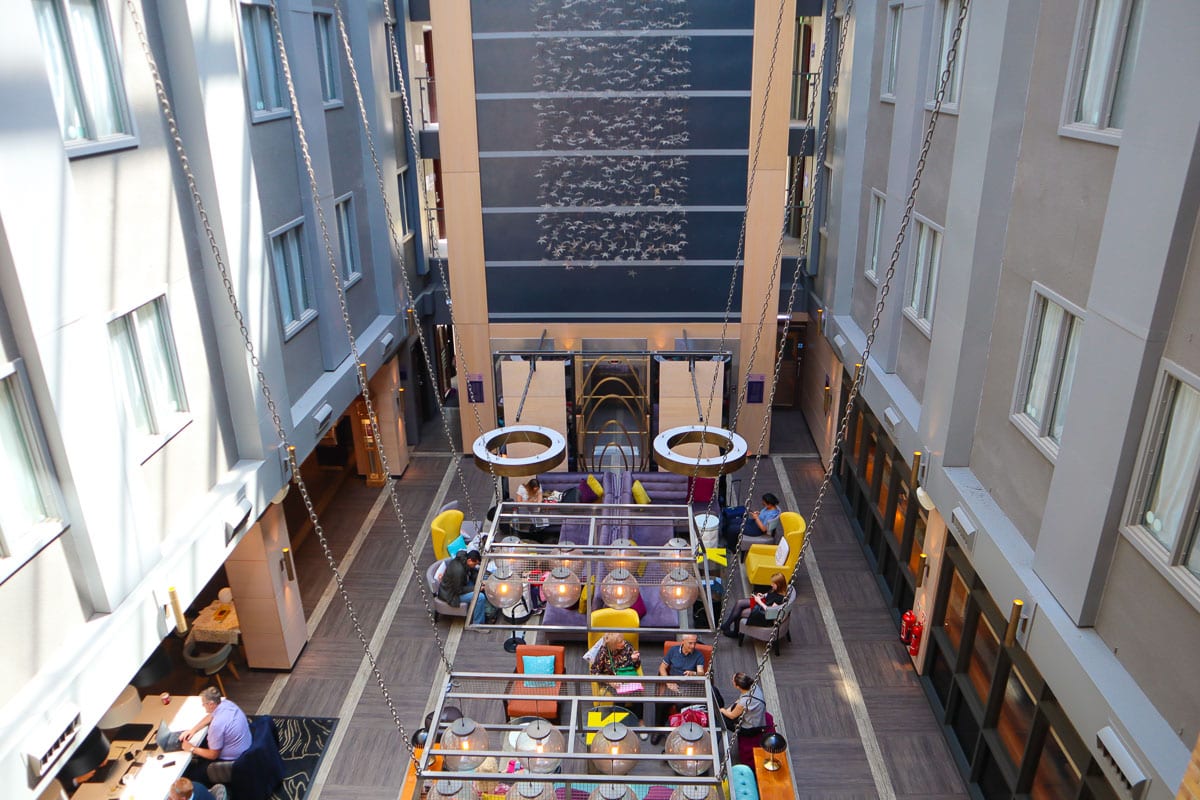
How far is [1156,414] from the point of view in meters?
5.53

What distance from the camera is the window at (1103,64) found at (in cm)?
612

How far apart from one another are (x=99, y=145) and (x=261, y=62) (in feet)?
12.9

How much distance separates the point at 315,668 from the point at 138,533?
4.41m

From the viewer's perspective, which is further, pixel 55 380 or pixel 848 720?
pixel 848 720

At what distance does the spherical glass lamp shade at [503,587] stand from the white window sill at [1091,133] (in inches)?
226

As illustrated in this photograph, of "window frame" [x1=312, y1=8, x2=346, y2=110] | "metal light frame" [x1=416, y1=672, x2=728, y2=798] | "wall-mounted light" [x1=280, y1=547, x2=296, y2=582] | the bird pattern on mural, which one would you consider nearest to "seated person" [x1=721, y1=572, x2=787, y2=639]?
"metal light frame" [x1=416, y1=672, x2=728, y2=798]

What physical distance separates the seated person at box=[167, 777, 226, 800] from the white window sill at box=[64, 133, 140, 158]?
230 inches

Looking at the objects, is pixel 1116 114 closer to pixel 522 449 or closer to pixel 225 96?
pixel 225 96

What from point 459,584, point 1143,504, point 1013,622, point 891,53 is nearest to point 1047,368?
point 1143,504

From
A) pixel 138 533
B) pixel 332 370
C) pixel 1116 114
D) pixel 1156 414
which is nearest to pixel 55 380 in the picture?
pixel 138 533

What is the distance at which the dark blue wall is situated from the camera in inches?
572

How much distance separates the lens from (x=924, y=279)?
10734 mm

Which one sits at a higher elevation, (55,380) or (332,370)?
(55,380)

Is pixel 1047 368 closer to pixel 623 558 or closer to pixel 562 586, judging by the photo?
pixel 623 558
